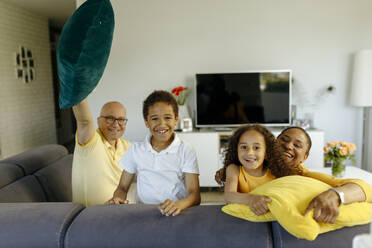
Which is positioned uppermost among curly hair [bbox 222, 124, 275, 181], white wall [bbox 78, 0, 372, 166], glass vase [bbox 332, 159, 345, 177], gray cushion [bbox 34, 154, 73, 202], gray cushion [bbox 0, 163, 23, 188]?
white wall [bbox 78, 0, 372, 166]

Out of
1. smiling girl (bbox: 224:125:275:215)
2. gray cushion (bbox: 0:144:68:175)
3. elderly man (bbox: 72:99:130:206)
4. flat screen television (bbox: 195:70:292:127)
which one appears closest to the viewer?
smiling girl (bbox: 224:125:275:215)

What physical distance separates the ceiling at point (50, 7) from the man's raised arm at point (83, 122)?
3.98 metres

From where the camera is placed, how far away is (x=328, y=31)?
4.06 m

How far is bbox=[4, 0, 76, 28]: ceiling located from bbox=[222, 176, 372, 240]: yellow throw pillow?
4.80 meters

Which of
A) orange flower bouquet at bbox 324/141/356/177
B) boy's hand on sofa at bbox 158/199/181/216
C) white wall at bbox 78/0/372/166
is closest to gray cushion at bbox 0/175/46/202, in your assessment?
boy's hand on sofa at bbox 158/199/181/216

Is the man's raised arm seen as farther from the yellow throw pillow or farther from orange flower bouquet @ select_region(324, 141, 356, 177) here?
orange flower bouquet @ select_region(324, 141, 356, 177)

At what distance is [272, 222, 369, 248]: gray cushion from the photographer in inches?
35.4

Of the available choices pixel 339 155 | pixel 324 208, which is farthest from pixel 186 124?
pixel 324 208

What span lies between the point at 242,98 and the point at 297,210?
3.23 metres

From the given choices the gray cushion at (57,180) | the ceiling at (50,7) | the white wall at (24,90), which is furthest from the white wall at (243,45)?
the gray cushion at (57,180)

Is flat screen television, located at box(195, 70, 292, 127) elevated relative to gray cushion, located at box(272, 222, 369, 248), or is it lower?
elevated

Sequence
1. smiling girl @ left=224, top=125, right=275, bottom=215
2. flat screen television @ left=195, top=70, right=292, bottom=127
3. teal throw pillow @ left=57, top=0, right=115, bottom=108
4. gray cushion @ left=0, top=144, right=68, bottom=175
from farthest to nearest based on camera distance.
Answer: flat screen television @ left=195, top=70, right=292, bottom=127, gray cushion @ left=0, top=144, right=68, bottom=175, smiling girl @ left=224, top=125, right=275, bottom=215, teal throw pillow @ left=57, top=0, right=115, bottom=108

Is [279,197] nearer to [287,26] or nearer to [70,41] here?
[70,41]

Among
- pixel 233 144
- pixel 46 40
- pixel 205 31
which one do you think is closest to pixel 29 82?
pixel 46 40
